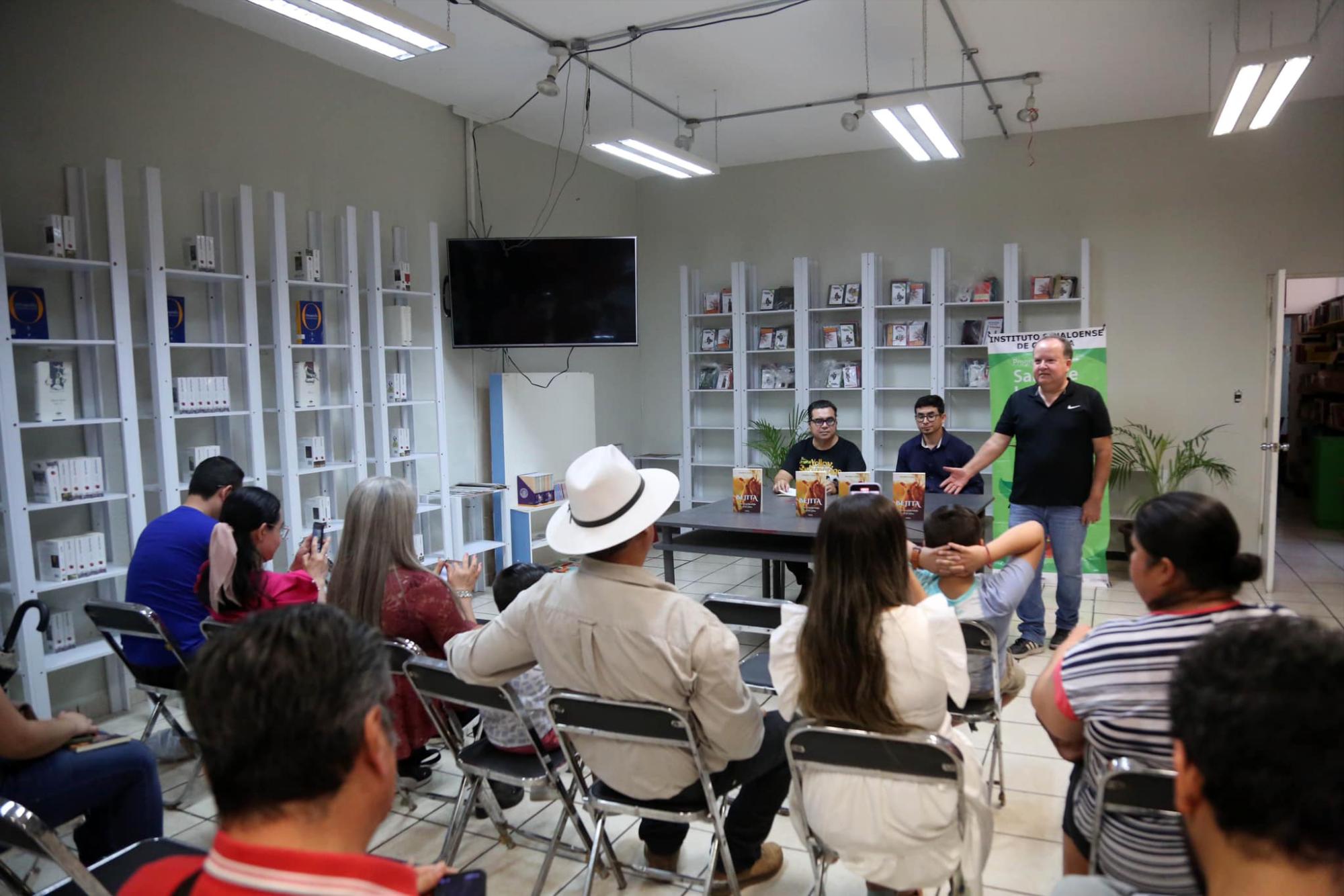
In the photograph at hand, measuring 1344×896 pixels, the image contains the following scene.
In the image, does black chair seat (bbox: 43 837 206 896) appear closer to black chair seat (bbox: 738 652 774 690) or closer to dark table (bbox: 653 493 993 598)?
black chair seat (bbox: 738 652 774 690)

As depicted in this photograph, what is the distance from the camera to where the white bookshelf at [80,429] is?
3689mm

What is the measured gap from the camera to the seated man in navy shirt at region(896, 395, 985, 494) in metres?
5.57

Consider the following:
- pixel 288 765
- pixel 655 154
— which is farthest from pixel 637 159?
pixel 288 765

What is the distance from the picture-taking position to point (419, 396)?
20.0 feet

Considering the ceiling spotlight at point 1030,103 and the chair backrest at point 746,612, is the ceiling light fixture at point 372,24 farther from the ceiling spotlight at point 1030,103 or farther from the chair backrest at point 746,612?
the ceiling spotlight at point 1030,103

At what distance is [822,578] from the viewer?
6.77 feet

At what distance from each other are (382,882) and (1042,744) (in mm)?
3381

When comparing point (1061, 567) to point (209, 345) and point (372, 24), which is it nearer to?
point (372, 24)

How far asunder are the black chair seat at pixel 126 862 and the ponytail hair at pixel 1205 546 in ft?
6.76

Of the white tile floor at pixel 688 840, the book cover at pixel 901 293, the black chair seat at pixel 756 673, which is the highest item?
the book cover at pixel 901 293

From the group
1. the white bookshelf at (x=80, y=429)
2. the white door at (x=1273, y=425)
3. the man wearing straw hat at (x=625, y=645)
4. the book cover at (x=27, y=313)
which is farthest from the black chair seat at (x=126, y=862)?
the white door at (x=1273, y=425)

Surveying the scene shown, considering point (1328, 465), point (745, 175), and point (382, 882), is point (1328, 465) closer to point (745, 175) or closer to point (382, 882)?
point (745, 175)

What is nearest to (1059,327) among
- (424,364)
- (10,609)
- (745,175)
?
(745,175)

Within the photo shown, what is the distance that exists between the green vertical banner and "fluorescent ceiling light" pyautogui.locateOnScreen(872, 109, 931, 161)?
1.53 metres
